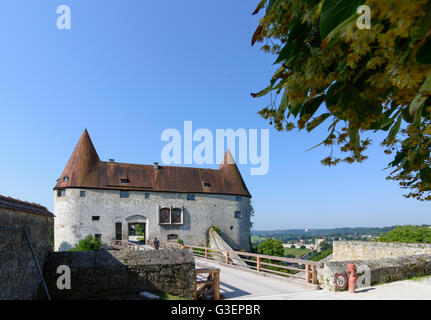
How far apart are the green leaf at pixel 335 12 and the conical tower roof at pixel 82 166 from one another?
35.2 meters

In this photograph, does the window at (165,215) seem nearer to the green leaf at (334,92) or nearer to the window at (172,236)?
the window at (172,236)

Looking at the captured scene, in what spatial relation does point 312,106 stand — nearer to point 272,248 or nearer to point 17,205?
point 17,205

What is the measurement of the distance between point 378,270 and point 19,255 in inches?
408

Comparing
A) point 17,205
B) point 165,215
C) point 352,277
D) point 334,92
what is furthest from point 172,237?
point 334,92

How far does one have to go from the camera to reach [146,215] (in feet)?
113

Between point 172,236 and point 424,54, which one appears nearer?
point 424,54

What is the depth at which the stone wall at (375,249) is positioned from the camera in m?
17.7

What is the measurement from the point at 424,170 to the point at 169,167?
36.6m

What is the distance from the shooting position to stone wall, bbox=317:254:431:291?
29.5 feet

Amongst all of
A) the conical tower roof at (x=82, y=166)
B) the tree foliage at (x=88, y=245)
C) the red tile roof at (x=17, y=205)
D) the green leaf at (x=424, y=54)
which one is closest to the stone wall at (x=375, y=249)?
the red tile roof at (x=17, y=205)
